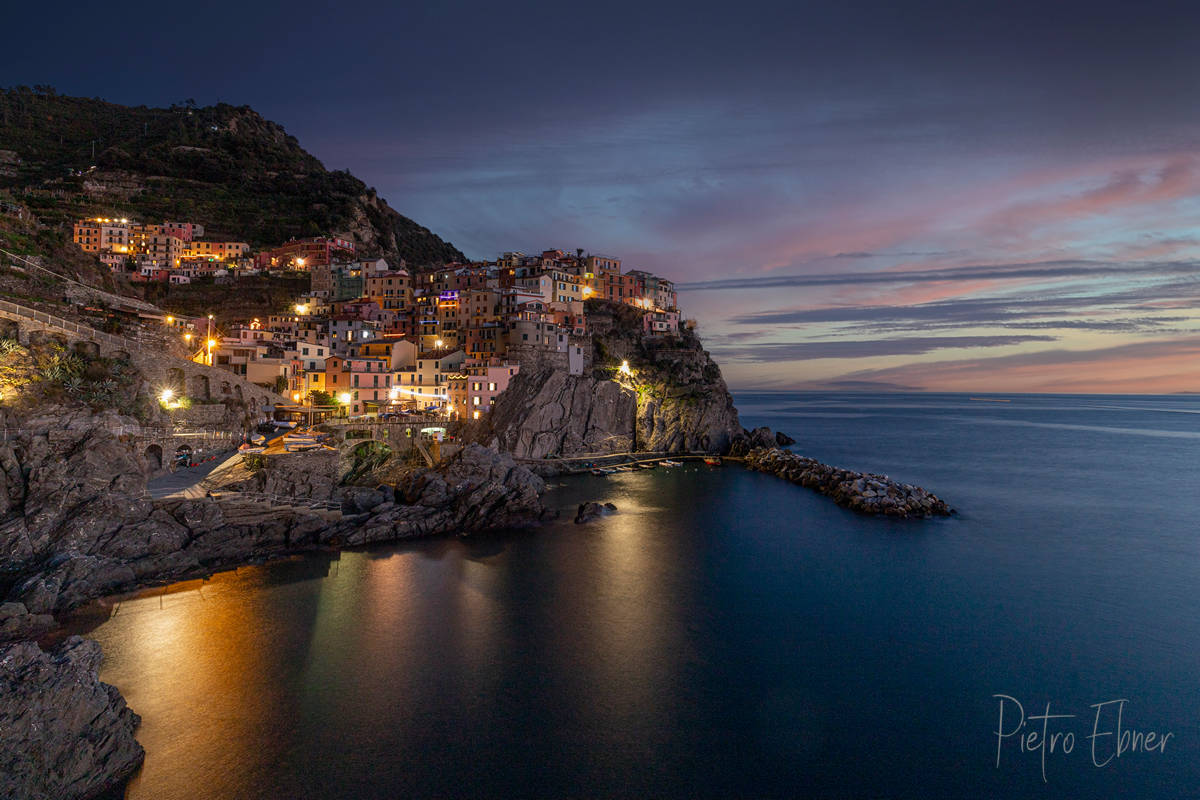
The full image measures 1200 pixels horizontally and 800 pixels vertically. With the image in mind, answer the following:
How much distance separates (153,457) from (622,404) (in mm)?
30510

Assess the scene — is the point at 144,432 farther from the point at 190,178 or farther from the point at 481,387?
the point at 190,178

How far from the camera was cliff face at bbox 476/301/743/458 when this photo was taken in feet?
137

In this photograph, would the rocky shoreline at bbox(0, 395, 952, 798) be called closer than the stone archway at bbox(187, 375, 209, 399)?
Yes

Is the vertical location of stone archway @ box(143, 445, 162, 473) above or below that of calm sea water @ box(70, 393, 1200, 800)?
above

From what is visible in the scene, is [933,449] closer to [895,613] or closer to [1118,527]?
[1118,527]

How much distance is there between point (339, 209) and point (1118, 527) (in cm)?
8562

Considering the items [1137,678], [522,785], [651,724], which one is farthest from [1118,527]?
[522,785]

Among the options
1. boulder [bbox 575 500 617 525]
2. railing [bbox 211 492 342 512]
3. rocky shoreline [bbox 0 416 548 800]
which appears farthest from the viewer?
boulder [bbox 575 500 617 525]

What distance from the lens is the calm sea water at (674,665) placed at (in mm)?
10711

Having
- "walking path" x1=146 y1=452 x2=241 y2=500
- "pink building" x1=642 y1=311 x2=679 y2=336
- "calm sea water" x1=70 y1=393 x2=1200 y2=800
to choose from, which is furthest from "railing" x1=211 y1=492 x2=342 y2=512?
"pink building" x1=642 y1=311 x2=679 y2=336

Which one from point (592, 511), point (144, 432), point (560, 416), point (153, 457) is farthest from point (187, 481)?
point (560, 416)

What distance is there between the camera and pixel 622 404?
47.0 meters
